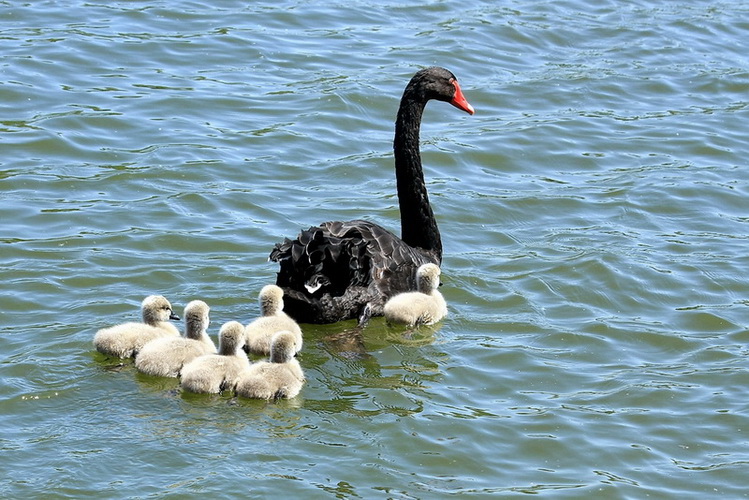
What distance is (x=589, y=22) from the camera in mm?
16047

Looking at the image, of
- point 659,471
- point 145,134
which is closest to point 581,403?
point 659,471

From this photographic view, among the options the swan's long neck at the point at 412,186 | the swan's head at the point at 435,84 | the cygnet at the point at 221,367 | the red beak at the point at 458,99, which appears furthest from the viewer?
the red beak at the point at 458,99

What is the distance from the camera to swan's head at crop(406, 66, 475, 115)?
9695mm

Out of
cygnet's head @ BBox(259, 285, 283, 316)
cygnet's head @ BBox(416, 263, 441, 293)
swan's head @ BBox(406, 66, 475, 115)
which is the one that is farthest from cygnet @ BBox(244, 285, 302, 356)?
swan's head @ BBox(406, 66, 475, 115)

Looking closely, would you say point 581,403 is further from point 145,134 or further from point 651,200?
point 145,134

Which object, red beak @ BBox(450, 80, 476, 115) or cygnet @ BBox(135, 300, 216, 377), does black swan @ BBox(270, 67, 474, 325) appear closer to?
red beak @ BBox(450, 80, 476, 115)

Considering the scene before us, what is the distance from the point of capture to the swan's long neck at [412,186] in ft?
31.0

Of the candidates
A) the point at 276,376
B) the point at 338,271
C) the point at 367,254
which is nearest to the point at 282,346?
the point at 276,376

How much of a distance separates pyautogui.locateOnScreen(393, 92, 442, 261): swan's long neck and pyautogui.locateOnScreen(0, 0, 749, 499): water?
35 cm

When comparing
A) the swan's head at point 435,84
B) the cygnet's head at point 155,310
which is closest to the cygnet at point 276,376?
the cygnet's head at point 155,310

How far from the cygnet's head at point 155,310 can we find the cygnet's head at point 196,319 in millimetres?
217

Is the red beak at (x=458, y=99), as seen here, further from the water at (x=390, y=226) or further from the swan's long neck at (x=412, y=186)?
→ the water at (x=390, y=226)

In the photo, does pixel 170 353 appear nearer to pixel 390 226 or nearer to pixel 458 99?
pixel 390 226

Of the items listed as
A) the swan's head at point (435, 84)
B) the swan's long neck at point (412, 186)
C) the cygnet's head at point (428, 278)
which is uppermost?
the swan's head at point (435, 84)
